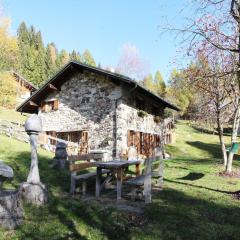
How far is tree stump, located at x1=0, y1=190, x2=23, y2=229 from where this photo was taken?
621 cm

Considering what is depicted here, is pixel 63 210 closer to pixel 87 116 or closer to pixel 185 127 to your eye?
pixel 87 116

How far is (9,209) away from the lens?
6309mm

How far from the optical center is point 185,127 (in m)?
53.6

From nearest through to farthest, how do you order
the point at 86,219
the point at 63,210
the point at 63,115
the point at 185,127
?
1. the point at 86,219
2. the point at 63,210
3. the point at 63,115
4. the point at 185,127

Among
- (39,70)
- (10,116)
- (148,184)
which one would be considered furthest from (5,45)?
(39,70)

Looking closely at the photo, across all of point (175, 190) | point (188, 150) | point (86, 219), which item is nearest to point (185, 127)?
point (188, 150)

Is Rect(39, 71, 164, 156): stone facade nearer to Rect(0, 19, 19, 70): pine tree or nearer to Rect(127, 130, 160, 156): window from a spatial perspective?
Rect(127, 130, 160, 156): window

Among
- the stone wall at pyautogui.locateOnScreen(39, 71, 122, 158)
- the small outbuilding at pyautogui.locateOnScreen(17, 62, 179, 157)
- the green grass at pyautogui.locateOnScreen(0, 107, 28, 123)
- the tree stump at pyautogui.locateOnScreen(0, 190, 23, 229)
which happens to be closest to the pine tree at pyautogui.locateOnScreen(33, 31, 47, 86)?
the green grass at pyautogui.locateOnScreen(0, 107, 28, 123)

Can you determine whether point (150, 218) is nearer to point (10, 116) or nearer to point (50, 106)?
point (50, 106)

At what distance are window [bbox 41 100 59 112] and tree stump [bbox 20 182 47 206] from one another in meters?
14.7

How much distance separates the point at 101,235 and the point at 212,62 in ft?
42.8

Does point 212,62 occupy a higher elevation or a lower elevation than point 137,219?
higher

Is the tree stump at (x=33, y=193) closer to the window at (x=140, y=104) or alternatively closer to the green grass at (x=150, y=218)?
the green grass at (x=150, y=218)

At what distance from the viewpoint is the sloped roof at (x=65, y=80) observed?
18.3 meters
